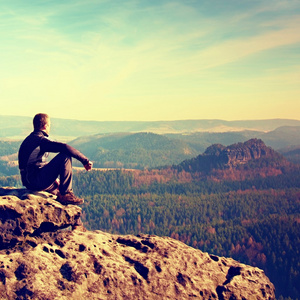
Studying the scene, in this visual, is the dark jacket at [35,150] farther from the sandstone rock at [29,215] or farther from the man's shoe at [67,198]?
the man's shoe at [67,198]

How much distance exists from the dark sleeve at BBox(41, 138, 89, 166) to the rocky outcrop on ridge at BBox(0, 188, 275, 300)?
2651 mm

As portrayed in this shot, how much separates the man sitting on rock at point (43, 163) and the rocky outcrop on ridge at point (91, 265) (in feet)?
2.27

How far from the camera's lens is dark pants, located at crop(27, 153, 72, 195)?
84.0ft

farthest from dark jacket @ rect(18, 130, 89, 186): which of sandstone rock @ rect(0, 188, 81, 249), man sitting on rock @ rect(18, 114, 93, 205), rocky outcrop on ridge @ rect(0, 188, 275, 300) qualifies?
rocky outcrop on ridge @ rect(0, 188, 275, 300)

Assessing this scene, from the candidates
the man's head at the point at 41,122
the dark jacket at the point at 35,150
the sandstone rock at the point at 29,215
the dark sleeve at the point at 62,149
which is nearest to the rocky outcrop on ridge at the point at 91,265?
the sandstone rock at the point at 29,215

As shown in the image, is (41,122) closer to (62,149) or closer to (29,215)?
(62,149)

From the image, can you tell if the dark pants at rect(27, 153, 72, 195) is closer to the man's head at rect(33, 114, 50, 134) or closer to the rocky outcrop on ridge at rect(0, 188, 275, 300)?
the rocky outcrop on ridge at rect(0, 188, 275, 300)

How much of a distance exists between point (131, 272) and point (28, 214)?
5.92 m

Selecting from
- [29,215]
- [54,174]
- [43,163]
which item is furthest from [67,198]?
[29,215]

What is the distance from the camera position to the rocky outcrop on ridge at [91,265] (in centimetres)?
2216

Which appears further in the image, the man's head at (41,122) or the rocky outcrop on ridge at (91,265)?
the man's head at (41,122)

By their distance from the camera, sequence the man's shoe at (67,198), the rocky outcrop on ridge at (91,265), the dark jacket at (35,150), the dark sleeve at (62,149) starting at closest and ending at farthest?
the rocky outcrop on ridge at (91,265)
the dark sleeve at (62,149)
the dark jacket at (35,150)
the man's shoe at (67,198)

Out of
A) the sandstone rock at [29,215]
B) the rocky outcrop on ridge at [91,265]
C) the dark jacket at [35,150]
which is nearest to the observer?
the rocky outcrop on ridge at [91,265]

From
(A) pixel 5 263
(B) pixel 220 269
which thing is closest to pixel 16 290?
(A) pixel 5 263
